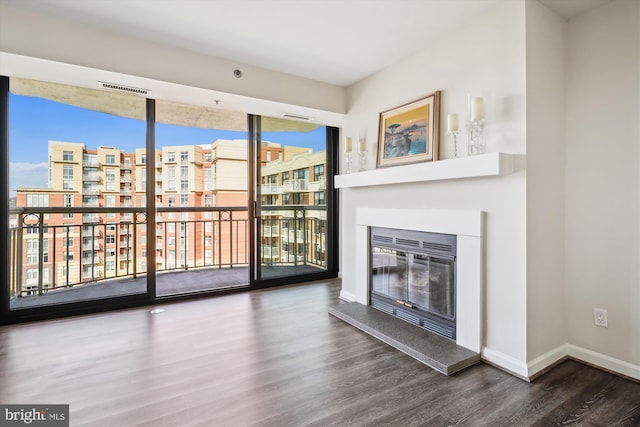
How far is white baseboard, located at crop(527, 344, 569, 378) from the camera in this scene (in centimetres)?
208

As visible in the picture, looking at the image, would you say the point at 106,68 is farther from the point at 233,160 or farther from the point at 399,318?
the point at 399,318

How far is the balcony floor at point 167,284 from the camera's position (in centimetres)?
347

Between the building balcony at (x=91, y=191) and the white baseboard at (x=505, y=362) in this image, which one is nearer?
the white baseboard at (x=505, y=362)

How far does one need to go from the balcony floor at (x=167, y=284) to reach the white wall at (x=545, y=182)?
305cm

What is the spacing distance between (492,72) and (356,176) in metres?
1.54

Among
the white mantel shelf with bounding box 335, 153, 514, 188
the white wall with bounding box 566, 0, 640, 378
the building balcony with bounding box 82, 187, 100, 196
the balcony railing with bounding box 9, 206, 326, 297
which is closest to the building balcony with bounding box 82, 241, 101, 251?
the balcony railing with bounding box 9, 206, 326, 297

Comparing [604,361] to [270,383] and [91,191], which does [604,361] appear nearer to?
[270,383]

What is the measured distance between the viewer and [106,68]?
272 centimetres

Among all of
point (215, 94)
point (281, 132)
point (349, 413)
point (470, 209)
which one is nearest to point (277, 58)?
point (215, 94)

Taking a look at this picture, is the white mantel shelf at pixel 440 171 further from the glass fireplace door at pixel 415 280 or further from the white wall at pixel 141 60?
the white wall at pixel 141 60

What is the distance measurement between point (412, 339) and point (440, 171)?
4.40 feet

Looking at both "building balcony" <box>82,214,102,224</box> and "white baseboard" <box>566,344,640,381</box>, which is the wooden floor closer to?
"white baseboard" <box>566,344,640,381</box>

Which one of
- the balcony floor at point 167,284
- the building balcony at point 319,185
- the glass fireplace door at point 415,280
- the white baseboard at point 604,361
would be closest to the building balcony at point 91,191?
the balcony floor at point 167,284

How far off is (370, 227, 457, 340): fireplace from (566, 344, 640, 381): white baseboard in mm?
847
